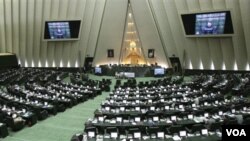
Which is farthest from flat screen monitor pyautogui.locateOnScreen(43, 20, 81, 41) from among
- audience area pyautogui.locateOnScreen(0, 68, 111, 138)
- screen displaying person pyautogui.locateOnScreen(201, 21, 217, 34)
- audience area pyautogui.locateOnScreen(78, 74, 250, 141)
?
audience area pyautogui.locateOnScreen(78, 74, 250, 141)

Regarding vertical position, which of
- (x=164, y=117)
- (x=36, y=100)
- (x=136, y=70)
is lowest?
(x=164, y=117)

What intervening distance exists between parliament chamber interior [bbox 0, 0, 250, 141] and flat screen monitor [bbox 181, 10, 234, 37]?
112 mm

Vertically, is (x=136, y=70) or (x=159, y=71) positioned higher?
(x=136, y=70)

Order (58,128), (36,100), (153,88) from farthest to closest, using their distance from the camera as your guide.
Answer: (153,88)
(36,100)
(58,128)

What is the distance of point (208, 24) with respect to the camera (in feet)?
137

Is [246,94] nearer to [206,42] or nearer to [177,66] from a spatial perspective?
[206,42]

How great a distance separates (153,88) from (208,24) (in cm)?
1394

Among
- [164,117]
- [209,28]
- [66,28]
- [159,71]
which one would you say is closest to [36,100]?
[164,117]

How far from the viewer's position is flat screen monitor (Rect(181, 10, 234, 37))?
132 feet

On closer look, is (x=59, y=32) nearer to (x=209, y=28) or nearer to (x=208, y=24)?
(x=208, y=24)

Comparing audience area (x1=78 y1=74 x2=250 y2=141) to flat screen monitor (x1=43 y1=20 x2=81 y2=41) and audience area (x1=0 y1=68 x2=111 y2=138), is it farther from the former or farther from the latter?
flat screen monitor (x1=43 y1=20 x2=81 y2=41)

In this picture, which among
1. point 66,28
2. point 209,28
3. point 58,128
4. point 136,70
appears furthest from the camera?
point 66,28

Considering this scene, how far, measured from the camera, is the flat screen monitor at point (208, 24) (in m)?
40.3

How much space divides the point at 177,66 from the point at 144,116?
30995 mm
